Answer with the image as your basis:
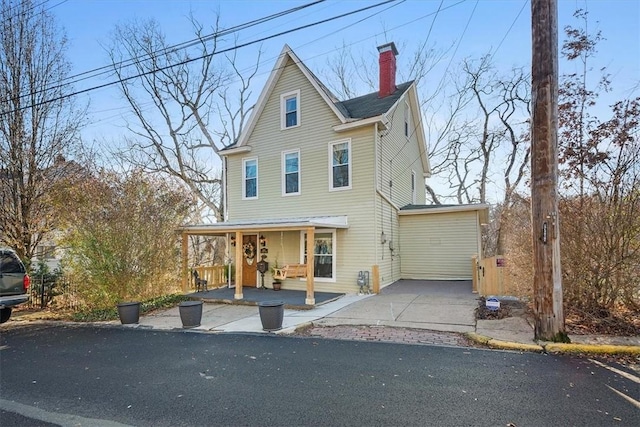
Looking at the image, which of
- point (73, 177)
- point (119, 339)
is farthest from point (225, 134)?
point (119, 339)

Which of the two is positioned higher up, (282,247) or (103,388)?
(282,247)

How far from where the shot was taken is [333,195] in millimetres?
12383

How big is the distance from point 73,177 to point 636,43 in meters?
15.0

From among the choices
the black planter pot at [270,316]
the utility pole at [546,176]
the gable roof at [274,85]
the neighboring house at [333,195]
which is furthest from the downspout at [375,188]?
the utility pole at [546,176]

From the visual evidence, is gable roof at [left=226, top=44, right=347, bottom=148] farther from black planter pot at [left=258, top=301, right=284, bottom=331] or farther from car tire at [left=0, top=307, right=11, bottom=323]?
car tire at [left=0, top=307, right=11, bottom=323]

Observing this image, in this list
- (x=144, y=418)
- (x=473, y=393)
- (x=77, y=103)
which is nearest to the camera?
(x=144, y=418)

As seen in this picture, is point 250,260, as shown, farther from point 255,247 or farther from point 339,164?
point 339,164

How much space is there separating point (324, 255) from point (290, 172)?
3.38 meters

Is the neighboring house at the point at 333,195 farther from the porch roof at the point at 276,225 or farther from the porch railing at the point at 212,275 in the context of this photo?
the porch railing at the point at 212,275

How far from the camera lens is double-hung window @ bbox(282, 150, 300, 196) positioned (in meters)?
13.2

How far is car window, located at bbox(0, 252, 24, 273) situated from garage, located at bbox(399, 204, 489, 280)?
475 inches

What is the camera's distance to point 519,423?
3.28 meters

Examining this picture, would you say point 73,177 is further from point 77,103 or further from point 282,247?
point 282,247

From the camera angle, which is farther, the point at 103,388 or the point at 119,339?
the point at 119,339
